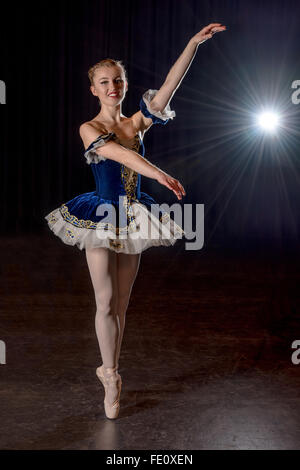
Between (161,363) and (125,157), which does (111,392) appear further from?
(125,157)

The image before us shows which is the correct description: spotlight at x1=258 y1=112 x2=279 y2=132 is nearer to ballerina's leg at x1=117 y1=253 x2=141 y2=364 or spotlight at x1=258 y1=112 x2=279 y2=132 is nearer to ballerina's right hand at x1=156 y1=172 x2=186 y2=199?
ballerina's leg at x1=117 y1=253 x2=141 y2=364

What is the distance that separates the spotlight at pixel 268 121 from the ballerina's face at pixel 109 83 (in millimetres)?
6617

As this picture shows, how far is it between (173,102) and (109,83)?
6323mm

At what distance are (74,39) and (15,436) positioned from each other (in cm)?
716

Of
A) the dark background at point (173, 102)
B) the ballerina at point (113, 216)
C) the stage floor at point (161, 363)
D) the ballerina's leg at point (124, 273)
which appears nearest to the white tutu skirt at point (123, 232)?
the ballerina at point (113, 216)

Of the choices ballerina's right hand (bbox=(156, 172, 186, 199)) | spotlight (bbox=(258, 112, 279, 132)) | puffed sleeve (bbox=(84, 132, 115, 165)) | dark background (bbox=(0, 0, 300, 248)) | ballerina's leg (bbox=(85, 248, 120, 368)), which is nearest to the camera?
ballerina's right hand (bbox=(156, 172, 186, 199))

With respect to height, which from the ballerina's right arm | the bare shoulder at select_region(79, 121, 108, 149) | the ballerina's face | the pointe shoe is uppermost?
the ballerina's face

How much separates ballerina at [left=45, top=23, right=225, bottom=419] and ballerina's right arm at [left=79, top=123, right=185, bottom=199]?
17 mm

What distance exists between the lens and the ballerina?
2016 mm

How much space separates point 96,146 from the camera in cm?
192

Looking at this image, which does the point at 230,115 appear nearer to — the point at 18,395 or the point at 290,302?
the point at 290,302

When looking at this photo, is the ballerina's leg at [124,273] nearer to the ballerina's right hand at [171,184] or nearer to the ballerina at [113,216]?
the ballerina at [113,216]

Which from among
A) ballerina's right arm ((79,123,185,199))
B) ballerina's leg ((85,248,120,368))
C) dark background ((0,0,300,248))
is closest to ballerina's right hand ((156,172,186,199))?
ballerina's right arm ((79,123,185,199))
